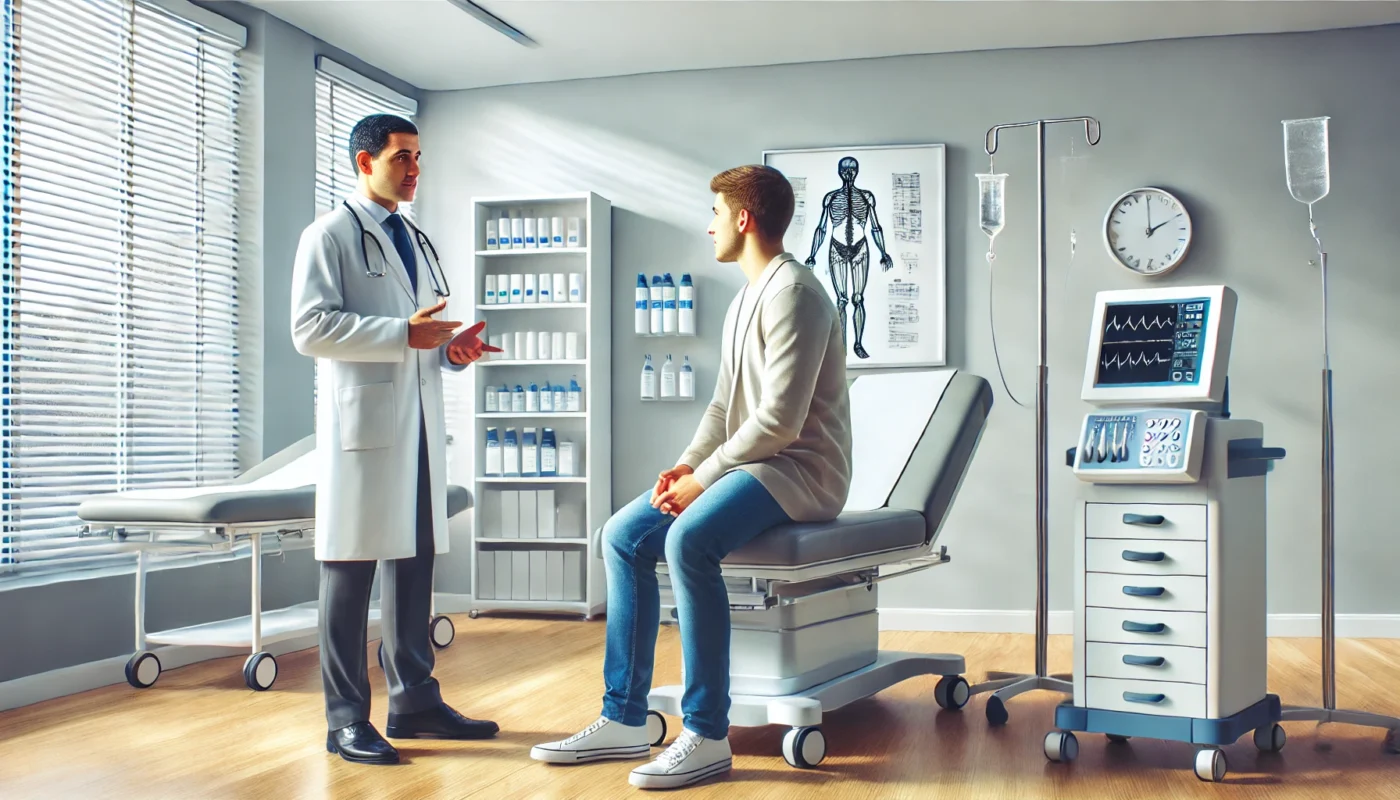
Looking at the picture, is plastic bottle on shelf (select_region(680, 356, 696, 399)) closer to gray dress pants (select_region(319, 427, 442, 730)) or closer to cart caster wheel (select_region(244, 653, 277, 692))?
cart caster wheel (select_region(244, 653, 277, 692))

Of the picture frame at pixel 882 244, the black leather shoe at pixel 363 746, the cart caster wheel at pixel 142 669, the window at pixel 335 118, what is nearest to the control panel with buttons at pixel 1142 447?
the black leather shoe at pixel 363 746

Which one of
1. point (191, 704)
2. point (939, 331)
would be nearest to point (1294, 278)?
point (939, 331)

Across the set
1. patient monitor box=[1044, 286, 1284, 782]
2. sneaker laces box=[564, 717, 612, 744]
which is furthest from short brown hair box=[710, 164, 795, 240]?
sneaker laces box=[564, 717, 612, 744]

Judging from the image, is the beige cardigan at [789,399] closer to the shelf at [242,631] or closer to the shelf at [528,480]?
the shelf at [242,631]

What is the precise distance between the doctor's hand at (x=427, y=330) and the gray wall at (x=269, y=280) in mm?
1805

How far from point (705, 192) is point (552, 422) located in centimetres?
117

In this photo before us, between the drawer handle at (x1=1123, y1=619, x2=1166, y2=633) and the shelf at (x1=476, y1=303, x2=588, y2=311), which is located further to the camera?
the shelf at (x1=476, y1=303, x2=588, y2=311)

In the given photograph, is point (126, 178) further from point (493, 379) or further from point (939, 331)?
point (939, 331)

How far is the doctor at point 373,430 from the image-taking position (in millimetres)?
2412

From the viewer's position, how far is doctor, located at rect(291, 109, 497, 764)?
2.41 metres

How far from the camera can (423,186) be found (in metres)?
5.20

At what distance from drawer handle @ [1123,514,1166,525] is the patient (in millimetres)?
619

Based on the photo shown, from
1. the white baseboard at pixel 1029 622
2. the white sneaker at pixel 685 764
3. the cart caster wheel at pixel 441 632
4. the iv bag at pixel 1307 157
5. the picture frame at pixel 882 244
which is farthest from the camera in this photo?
the picture frame at pixel 882 244

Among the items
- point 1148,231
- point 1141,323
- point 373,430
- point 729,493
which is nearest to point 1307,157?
point 1141,323
